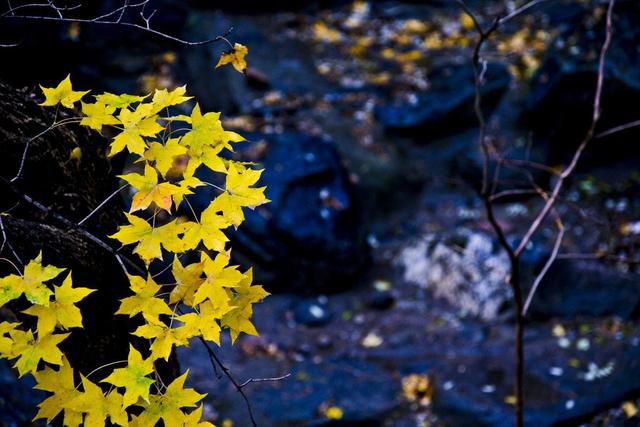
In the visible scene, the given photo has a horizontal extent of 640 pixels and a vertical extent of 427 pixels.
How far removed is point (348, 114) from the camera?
285 inches

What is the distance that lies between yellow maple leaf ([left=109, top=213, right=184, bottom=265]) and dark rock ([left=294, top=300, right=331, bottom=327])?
3834 millimetres

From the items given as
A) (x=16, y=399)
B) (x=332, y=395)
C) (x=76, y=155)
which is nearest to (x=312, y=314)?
(x=332, y=395)

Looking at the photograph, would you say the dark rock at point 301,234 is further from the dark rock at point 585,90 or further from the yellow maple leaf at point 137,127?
the yellow maple leaf at point 137,127

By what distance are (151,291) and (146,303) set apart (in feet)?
0.12

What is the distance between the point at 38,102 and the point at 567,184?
5212mm

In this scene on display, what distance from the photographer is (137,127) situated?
5.36 feet

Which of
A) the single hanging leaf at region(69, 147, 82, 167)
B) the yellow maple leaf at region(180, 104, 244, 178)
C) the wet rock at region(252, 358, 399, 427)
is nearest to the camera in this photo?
the yellow maple leaf at region(180, 104, 244, 178)

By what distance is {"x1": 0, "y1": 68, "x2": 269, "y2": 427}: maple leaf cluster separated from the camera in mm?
1474

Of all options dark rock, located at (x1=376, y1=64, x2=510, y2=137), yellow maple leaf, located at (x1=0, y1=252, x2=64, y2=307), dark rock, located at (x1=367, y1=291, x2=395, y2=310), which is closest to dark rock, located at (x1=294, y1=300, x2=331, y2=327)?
dark rock, located at (x1=367, y1=291, x2=395, y2=310)

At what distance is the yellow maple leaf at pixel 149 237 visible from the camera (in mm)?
1485

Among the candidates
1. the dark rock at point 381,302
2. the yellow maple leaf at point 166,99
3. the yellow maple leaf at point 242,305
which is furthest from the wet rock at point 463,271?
the yellow maple leaf at point 166,99

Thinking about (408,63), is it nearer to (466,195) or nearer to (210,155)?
(466,195)

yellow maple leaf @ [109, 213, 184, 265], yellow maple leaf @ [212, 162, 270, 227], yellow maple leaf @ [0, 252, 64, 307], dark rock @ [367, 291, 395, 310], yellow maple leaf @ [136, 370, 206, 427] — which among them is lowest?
dark rock @ [367, 291, 395, 310]

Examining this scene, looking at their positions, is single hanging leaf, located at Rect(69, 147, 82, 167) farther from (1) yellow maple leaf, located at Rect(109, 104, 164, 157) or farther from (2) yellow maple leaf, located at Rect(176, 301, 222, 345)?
(2) yellow maple leaf, located at Rect(176, 301, 222, 345)
